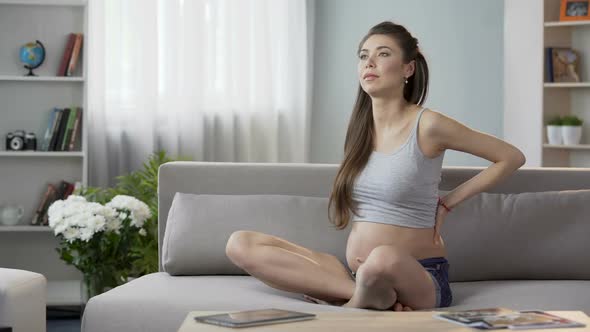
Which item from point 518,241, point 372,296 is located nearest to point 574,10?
point 518,241

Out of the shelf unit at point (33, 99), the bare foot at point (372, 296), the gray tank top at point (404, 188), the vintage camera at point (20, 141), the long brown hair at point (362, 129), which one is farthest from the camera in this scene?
the shelf unit at point (33, 99)

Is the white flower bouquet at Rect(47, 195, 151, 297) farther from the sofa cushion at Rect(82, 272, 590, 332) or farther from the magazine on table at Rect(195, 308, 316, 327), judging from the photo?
the magazine on table at Rect(195, 308, 316, 327)

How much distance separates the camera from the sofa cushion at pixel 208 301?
266 cm

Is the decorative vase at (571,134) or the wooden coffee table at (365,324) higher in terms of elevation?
the decorative vase at (571,134)

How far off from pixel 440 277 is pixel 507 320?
65cm

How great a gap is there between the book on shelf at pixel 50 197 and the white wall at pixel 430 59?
1.54 m

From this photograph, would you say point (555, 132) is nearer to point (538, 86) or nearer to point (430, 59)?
point (538, 86)

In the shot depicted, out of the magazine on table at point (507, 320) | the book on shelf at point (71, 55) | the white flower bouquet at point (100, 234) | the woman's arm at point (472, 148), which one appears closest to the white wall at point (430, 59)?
the book on shelf at point (71, 55)

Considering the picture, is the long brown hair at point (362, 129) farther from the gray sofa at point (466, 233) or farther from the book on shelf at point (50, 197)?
the book on shelf at point (50, 197)

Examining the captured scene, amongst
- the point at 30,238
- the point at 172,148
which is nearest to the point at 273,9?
the point at 172,148

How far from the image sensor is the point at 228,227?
314cm

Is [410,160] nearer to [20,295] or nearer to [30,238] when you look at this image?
[20,295]

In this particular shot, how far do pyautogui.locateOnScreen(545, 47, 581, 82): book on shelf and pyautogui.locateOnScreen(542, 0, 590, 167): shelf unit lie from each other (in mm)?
34

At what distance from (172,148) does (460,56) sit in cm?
180
